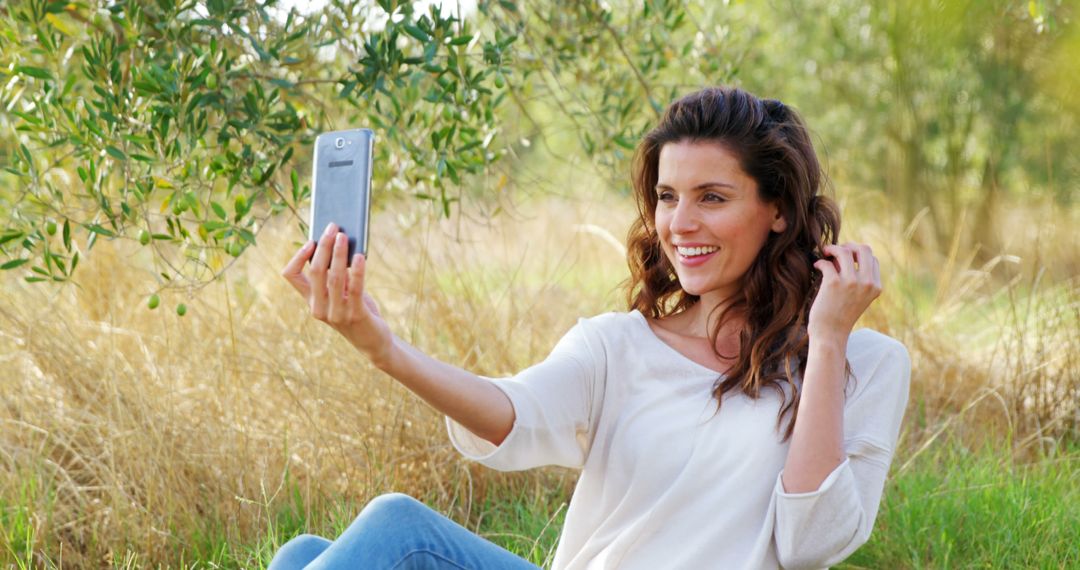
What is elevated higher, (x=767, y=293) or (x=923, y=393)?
(x=767, y=293)

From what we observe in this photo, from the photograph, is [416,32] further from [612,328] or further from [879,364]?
[879,364]

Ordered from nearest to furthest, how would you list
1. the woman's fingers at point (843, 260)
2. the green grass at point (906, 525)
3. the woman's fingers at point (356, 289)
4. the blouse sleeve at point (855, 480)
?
1. the woman's fingers at point (356, 289)
2. the blouse sleeve at point (855, 480)
3. the woman's fingers at point (843, 260)
4. the green grass at point (906, 525)

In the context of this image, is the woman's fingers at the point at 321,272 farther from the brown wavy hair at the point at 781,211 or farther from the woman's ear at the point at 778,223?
the woman's ear at the point at 778,223

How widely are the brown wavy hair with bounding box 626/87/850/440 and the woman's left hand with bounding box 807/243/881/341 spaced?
159 mm

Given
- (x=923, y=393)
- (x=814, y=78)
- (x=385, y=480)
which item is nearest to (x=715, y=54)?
(x=923, y=393)

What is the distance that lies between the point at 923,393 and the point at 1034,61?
16.4 feet

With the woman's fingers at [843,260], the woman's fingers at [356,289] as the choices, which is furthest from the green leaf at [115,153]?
the woman's fingers at [843,260]

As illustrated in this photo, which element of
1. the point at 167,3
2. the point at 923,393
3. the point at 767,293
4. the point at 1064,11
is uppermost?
the point at 1064,11

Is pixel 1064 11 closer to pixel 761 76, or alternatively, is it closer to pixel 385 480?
pixel 385 480

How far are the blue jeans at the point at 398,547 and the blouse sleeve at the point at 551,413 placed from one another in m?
0.16

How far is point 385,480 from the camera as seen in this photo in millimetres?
3734

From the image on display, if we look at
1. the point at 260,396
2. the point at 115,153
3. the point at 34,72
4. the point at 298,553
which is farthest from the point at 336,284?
the point at 260,396

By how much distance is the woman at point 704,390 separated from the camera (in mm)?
2203

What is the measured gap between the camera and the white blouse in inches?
87.9
